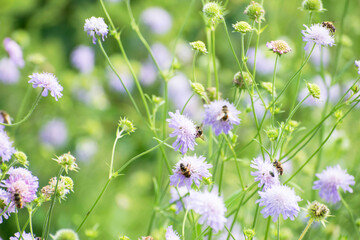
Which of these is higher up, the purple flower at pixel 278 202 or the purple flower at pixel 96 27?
the purple flower at pixel 96 27

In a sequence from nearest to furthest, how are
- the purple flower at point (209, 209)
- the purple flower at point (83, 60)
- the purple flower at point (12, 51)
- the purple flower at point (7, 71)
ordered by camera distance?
1. the purple flower at point (209, 209)
2. the purple flower at point (12, 51)
3. the purple flower at point (7, 71)
4. the purple flower at point (83, 60)

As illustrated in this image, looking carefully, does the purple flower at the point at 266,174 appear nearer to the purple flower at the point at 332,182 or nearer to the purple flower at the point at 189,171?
the purple flower at the point at 189,171

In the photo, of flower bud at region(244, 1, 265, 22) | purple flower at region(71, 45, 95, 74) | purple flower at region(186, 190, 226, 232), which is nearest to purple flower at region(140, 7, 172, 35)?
purple flower at region(71, 45, 95, 74)

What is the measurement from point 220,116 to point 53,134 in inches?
64.2

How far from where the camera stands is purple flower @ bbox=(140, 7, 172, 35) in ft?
9.64

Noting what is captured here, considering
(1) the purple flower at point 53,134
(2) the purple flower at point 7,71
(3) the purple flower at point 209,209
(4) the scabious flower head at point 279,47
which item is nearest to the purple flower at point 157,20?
(1) the purple flower at point 53,134

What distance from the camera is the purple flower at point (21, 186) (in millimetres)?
996


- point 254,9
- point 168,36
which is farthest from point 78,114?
point 254,9

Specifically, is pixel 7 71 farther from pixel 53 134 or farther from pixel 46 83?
pixel 46 83

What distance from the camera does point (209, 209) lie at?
2.99 ft

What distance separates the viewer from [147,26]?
9.73 feet

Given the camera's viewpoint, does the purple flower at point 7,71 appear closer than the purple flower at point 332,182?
No

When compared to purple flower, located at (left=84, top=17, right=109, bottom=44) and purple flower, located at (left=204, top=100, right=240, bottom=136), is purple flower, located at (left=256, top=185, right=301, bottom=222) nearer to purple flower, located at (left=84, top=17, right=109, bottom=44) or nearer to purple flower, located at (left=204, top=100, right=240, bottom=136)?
purple flower, located at (left=204, top=100, right=240, bottom=136)

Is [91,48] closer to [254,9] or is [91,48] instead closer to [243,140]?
[243,140]
